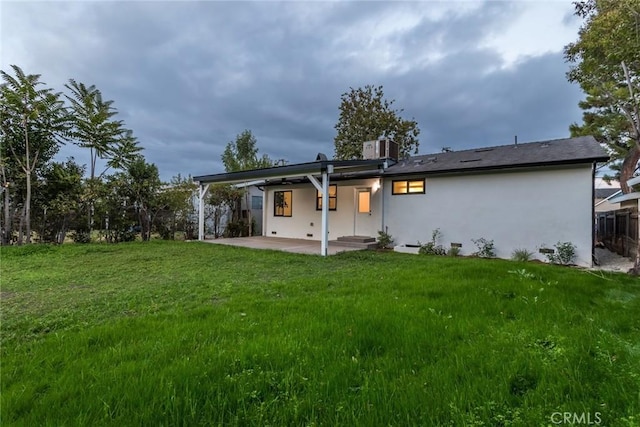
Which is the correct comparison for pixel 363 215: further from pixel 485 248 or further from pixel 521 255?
pixel 521 255

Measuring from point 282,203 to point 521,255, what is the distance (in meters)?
9.99

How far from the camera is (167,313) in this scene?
3525 mm

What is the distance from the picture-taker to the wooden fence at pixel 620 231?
8.24m

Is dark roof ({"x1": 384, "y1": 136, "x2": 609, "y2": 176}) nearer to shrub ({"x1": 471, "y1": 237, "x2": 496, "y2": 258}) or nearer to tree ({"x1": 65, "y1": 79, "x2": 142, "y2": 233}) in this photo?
shrub ({"x1": 471, "y1": 237, "x2": 496, "y2": 258})

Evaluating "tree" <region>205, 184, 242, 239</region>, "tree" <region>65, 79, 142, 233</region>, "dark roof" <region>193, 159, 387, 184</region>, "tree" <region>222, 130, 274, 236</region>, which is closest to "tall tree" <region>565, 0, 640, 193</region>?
"dark roof" <region>193, 159, 387, 184</region>

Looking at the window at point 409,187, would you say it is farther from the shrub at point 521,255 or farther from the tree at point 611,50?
the tree at point 611,50

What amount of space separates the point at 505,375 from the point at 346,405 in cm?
112

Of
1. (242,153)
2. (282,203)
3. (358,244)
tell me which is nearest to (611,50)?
(358,244)

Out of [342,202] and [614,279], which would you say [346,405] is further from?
[342,202]

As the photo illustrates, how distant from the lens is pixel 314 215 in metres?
13.6

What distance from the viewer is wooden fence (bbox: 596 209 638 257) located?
8242mm

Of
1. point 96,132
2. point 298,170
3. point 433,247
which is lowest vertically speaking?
point 433,247

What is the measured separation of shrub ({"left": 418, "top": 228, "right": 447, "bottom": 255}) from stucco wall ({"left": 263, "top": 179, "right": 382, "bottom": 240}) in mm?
→ 2063

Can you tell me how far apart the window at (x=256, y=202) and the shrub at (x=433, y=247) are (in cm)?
931
